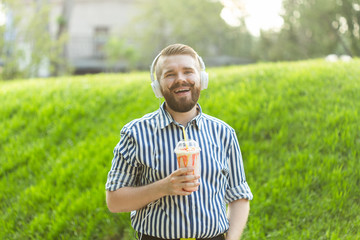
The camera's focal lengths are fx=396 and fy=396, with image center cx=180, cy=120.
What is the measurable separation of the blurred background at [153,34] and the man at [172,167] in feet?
35.8

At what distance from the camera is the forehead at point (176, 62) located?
2.12 metres

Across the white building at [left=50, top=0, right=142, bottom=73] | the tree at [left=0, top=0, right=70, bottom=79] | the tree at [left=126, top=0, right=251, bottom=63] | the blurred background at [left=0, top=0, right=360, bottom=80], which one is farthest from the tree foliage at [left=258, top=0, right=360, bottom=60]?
the white building at [left=50, top=0, right=142, bottom=73]

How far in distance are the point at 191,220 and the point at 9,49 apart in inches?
452

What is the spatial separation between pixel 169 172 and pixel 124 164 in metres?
0.25

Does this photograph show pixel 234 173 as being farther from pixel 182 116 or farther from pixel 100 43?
pixel 100 43

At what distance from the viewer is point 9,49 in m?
11.9

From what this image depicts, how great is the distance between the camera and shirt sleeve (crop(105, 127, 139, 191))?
2.10 m

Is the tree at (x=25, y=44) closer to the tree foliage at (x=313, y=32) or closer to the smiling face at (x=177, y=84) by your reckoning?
the tree foliage at (x=313, y=32)

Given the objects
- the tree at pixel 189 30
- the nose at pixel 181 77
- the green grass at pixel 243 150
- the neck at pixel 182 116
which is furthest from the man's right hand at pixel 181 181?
the tree at pixel 189 30

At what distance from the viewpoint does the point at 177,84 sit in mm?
2098

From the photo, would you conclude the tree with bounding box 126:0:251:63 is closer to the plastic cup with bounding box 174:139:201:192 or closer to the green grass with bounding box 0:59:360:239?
the green grass with bounding box 0:59:360:239

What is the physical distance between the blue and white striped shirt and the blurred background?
35.9 ft

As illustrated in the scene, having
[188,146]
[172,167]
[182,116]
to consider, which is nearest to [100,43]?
[182,116]

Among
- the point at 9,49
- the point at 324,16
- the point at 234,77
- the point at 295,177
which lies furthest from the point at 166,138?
the point at 324,16
